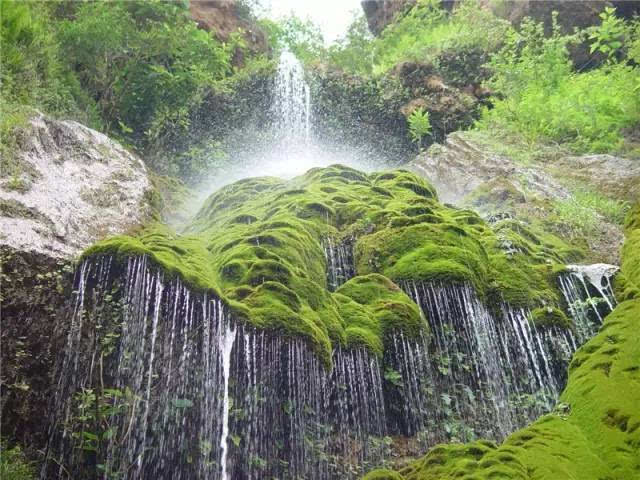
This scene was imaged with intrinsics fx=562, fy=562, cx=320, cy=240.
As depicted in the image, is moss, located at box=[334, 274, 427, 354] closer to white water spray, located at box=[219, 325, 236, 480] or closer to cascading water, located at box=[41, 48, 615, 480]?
cascading water, located at box=[41, 48, 615, 480]

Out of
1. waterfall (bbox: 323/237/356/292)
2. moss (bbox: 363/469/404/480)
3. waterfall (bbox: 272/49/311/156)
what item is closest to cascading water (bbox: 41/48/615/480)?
moss (bbox: 363/469/404/480)

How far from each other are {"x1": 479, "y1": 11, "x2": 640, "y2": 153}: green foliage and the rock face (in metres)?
8.49

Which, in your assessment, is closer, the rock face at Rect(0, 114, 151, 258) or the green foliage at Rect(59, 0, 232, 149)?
the rock face at Rect(0, 114, 151, 258)

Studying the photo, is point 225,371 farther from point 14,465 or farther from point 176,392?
point 14,465

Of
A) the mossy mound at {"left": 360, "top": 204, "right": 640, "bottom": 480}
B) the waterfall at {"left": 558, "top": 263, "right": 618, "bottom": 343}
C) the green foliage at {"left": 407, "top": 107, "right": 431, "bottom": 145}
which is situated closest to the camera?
the mossy mound at {"left": 360, "top": 204, "right": 640, "bottom": 480}

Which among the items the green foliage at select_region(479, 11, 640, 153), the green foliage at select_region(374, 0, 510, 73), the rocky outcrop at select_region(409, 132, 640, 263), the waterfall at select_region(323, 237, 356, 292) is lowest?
the waterfall at select_region(323, 237, 356, 292)

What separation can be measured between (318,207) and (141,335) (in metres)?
3.59

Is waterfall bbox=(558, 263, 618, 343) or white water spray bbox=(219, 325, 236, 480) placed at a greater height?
waterfall bbox=(558, 263, 618, 343)

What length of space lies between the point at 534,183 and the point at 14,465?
9.59 meters

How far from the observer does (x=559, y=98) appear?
1254 cm

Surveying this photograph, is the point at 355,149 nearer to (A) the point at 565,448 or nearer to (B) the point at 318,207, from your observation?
(B) the point at 318,207

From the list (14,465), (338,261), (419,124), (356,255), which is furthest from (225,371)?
(419,124)

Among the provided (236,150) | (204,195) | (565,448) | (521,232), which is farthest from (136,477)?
(236,150)

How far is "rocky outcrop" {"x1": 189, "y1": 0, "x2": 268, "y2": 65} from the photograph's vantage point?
1730 centimetres
